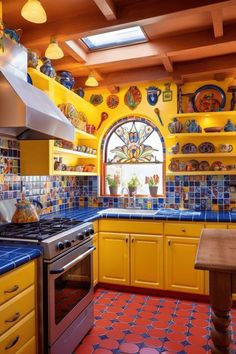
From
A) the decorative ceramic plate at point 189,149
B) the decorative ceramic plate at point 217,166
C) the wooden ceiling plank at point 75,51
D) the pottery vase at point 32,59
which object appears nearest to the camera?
the pottery vase at point 32,59

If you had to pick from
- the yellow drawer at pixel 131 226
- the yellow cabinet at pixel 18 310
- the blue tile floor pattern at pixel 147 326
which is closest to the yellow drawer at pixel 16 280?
the yellow cabinet at pixel 18 310

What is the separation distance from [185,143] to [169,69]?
92cm

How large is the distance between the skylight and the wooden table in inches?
80.9

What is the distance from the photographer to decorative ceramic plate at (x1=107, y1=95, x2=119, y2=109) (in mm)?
4036

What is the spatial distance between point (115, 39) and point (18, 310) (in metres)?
2.51

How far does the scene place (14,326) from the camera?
163 cm

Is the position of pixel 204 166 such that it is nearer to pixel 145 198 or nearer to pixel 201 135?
pixel 201 135

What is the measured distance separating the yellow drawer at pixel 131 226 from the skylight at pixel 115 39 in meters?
1.84

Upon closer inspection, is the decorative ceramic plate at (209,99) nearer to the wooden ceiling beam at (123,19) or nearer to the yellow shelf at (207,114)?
the yellow shelf at (207,114)

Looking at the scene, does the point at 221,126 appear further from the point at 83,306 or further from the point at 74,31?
the point at 83,306

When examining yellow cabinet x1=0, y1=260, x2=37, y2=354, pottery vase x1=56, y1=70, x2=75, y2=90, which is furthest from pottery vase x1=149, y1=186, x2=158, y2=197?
yellow cabinet x1=0, y1=260, x2=37, y2=354

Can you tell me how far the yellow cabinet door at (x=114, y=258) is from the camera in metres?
3.32

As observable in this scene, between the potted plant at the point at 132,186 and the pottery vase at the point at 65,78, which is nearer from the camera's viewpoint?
the pottery vase at the point at 65,78

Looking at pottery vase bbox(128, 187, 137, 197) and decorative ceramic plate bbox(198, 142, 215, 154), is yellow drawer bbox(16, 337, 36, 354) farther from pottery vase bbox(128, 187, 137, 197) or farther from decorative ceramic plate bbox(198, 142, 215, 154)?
decorative ceramic plate bbox(198, 142, 215, 154)
